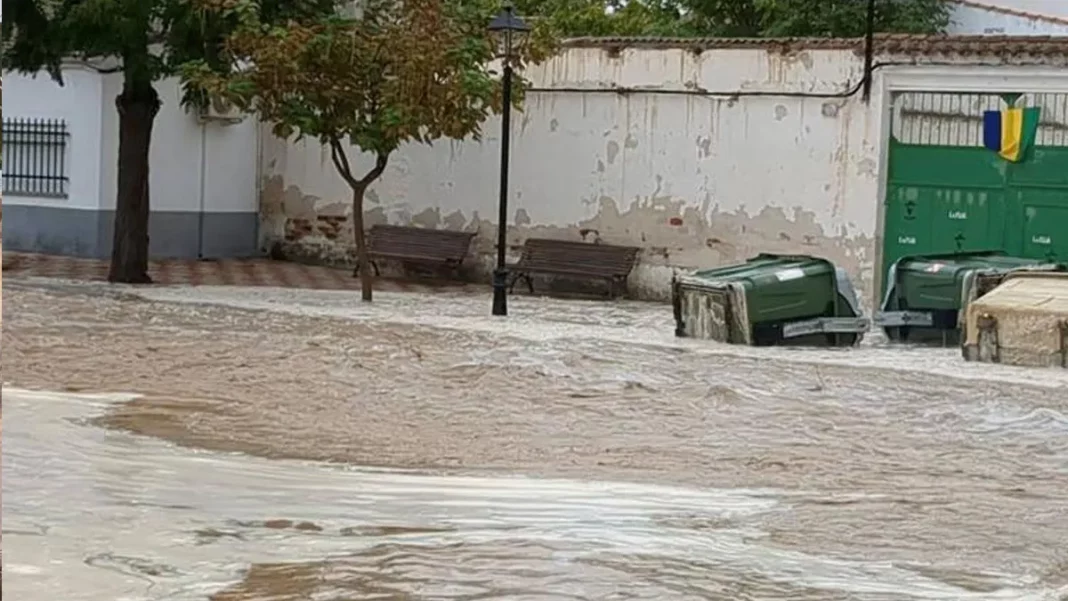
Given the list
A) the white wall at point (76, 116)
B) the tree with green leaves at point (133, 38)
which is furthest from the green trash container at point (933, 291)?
the white wall at point (76, 116)

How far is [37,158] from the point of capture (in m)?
22.5

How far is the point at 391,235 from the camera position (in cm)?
2161

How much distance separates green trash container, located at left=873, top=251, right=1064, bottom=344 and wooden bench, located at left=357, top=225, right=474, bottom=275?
23.7ft

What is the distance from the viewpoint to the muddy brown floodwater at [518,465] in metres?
5.99

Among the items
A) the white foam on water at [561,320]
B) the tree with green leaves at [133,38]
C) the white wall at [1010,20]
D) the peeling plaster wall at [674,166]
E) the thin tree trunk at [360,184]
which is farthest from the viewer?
the white wall at [1010,20]

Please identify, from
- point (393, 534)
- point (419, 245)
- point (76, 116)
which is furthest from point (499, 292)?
point (393, 534)

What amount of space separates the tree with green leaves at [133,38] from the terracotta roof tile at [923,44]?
431 cm

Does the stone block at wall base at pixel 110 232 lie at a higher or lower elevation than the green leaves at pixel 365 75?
A: lower

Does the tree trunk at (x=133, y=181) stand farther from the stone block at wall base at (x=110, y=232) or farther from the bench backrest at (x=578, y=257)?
the bench backrest at (x=578, y=257)

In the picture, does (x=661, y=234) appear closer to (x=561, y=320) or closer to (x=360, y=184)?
(x=561, y=320)

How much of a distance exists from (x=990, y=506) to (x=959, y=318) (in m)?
6.92

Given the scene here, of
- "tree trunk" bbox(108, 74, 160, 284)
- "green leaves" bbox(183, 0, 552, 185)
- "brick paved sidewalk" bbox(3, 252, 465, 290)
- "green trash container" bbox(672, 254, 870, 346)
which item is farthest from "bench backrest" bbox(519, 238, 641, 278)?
"green trash container" bbox(672, 254, 870, 346)

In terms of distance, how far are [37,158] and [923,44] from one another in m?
12.1

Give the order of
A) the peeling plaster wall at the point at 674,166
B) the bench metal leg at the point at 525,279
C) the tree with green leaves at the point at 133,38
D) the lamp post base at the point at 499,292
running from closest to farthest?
1. the lamp post base at the point at 499,292
2. the tree with green leaves at the point at 133,38
3. the peeling plaster wall at the point at 674,166
4. the bench metal leg at the point at 525,279
